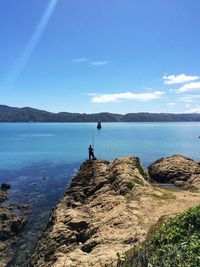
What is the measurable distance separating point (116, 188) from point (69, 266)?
18.3m

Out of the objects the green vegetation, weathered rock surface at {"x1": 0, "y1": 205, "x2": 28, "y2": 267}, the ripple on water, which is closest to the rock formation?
weathered rock surface at {"x1": 0, "y1": 205, "x2": 28, "y2": 267}

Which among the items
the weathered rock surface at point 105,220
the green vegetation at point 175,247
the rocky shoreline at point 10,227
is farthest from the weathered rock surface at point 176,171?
the green vegetation at point 175,247

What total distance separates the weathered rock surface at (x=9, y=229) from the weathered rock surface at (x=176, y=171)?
23.9 metres

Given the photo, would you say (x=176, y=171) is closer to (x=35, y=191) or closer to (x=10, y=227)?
(x=35, y=191)

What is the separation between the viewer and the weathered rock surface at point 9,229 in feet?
104

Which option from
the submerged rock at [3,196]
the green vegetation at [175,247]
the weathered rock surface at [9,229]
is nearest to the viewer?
the green vegetation at [175,247]

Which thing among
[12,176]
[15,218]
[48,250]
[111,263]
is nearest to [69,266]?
[111,263]

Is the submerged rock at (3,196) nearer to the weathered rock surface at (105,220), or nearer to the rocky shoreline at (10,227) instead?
the rocky shoreline at (10,227)

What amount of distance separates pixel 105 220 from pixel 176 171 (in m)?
30.0

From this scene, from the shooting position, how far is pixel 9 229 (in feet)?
121

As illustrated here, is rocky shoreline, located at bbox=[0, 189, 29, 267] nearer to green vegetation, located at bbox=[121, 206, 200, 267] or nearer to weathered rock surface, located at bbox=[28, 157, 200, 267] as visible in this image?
weathered rock surface, located at bbox=[28, 157, 200, 267]

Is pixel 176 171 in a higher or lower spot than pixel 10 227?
higher

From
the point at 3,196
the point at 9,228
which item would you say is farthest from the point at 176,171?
the point at 9,228

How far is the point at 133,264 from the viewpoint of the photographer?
553 inches
